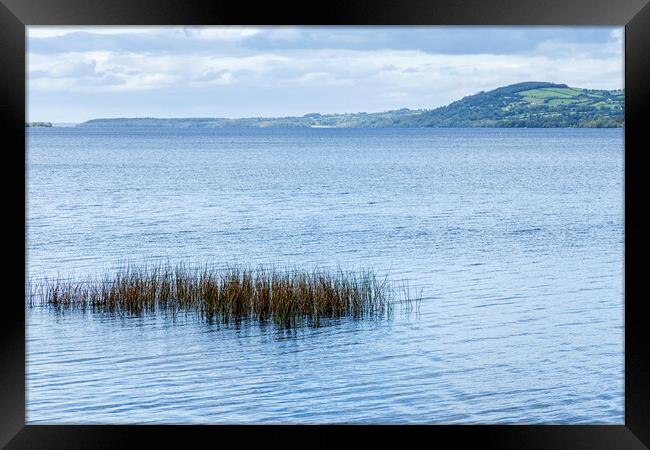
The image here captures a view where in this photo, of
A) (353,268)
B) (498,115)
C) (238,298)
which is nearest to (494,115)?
(498,115)

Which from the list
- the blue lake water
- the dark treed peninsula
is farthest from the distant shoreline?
the blue lake water

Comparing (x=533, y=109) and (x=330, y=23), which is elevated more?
(x=533, y=109)

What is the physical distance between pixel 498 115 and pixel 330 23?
168ft

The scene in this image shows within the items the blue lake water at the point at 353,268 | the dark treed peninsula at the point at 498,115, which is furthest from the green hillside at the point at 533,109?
the blue lake water at the point at 353,268

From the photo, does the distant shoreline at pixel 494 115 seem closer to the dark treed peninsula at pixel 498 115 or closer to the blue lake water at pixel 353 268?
the dark treed peninsula at pixel 498 115

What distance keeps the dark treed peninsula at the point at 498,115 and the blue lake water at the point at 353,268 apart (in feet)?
38.1

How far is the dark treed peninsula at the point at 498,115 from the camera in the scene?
5116 centimetres

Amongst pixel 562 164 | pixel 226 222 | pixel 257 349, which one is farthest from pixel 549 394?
pixel 562 164

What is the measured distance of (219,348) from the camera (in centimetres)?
845

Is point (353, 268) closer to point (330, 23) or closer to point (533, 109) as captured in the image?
point (330, 23)

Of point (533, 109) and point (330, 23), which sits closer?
point (330, 23)

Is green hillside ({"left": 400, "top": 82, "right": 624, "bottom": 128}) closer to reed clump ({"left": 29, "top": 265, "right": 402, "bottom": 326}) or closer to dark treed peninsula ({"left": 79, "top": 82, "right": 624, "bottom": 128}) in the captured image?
dark treed peninsula ({"left": 79, "top": 82, "right": 624, "bottom": 128})

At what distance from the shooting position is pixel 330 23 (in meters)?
3.68

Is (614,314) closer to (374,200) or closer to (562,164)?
(374,200)
